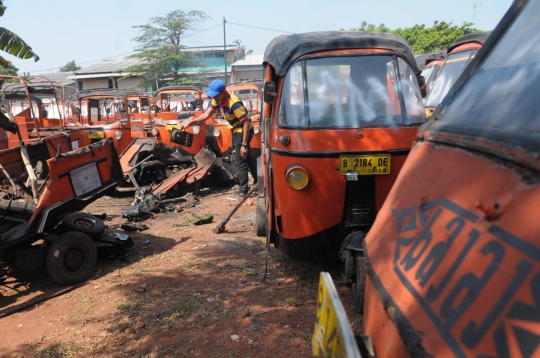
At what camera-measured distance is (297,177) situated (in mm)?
3738

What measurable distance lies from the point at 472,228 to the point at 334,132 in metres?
2.65

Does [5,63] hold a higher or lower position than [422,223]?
higher

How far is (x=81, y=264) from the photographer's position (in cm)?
491

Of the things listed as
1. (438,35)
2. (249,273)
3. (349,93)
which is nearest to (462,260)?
(349,93)

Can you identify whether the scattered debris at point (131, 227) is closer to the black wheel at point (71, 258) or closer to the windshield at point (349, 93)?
the black wheel at point (71, 258)

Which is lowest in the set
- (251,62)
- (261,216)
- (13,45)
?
(261,216)

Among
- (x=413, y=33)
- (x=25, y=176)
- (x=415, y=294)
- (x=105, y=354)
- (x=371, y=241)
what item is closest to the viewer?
(x=415, y=294)

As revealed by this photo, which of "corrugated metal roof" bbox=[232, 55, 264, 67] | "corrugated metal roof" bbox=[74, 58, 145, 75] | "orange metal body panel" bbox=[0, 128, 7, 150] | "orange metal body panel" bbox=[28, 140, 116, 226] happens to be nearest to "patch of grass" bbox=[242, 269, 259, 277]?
"orange metal body panel" bbox=[28, 140, 116, 226]

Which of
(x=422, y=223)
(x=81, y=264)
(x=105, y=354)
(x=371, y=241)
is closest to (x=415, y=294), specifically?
(x=422, y=223)

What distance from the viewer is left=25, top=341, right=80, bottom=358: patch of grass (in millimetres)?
3309

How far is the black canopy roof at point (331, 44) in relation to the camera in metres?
4.12

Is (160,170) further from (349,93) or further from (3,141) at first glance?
(349,93)

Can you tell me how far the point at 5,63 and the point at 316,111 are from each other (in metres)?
3.85

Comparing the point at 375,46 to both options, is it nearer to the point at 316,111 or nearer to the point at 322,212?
the point at 316,111
